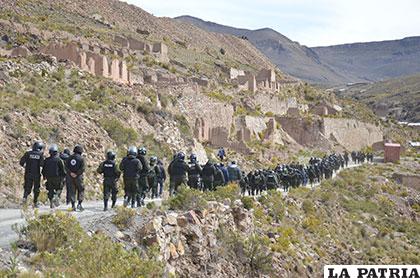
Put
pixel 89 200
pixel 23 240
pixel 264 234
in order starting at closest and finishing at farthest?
pixel 23 240
pixel 264 234
pixel 89 200

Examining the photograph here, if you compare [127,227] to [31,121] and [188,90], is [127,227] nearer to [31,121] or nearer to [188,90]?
[31,121]

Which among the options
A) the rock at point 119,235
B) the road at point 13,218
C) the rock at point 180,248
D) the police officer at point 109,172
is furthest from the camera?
the police officer at point 109,172

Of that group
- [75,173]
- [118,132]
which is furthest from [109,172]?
[118,132]

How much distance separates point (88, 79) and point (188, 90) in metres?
13.1

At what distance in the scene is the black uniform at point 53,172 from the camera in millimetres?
15703

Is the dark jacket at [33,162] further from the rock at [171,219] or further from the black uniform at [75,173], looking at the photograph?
the rock at [171,219]

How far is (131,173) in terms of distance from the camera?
16609mm

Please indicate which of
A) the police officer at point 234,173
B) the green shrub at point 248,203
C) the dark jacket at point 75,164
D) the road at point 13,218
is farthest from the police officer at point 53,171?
the police officer at point 234,173

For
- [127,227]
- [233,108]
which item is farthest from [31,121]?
[233,108]

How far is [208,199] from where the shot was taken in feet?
57.4

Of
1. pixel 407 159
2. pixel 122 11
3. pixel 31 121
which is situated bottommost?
pixel 407 159

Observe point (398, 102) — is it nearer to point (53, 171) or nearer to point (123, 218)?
point (53, 171)

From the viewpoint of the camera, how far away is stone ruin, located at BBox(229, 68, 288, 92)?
6825 centimetres

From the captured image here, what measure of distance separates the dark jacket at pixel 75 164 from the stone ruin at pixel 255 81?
2010 inches
